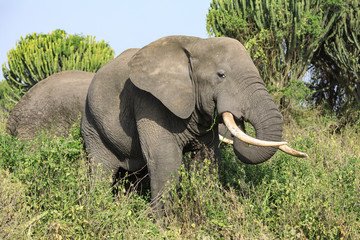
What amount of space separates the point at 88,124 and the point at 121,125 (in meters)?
0.74

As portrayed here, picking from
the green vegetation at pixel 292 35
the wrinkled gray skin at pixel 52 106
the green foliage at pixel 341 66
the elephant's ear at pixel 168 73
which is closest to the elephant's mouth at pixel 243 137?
the elephant's ear at pixel 168 73

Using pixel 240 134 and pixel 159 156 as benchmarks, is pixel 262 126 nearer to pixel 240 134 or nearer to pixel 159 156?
pixel 240 134

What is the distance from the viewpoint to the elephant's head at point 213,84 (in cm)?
529

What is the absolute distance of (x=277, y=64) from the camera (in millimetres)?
12102

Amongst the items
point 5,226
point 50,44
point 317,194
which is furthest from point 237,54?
point 50,44

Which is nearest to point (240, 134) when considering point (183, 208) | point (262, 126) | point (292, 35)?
point (262, 126)

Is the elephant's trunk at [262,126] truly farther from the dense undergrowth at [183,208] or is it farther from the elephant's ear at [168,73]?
the elephant's ear at [168,73]

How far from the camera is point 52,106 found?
8055 mm

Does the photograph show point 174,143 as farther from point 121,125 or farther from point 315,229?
point 315,229

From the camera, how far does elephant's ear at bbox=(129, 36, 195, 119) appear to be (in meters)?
5.82

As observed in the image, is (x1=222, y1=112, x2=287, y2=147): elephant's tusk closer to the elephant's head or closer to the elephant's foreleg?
the elephant's head

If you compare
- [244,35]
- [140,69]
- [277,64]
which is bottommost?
[277,64]

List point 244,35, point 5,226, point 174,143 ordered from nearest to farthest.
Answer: point 5,226, point 174,143, point 244,35

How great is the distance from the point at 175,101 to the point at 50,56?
32.6 feet
